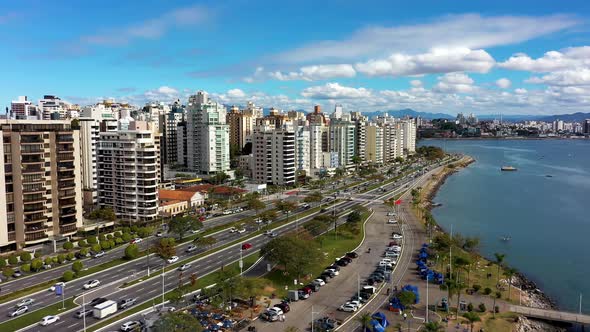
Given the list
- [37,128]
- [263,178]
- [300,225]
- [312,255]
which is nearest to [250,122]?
[263,178]

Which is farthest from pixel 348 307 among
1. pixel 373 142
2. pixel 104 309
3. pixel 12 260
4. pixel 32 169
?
pixel 373 142

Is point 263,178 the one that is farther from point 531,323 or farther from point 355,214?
point 531,323

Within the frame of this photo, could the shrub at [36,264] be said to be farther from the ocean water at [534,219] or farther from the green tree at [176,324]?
the ocean water at [534,219]

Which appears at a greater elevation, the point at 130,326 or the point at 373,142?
the point at 373,142

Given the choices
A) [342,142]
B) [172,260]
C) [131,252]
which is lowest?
[172,260]

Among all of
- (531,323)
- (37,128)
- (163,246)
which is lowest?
(531,323)

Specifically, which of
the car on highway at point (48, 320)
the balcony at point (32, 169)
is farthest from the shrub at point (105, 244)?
the car on highway at point (48, 320)

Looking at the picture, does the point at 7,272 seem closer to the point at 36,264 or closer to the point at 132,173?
the point at 36,264
